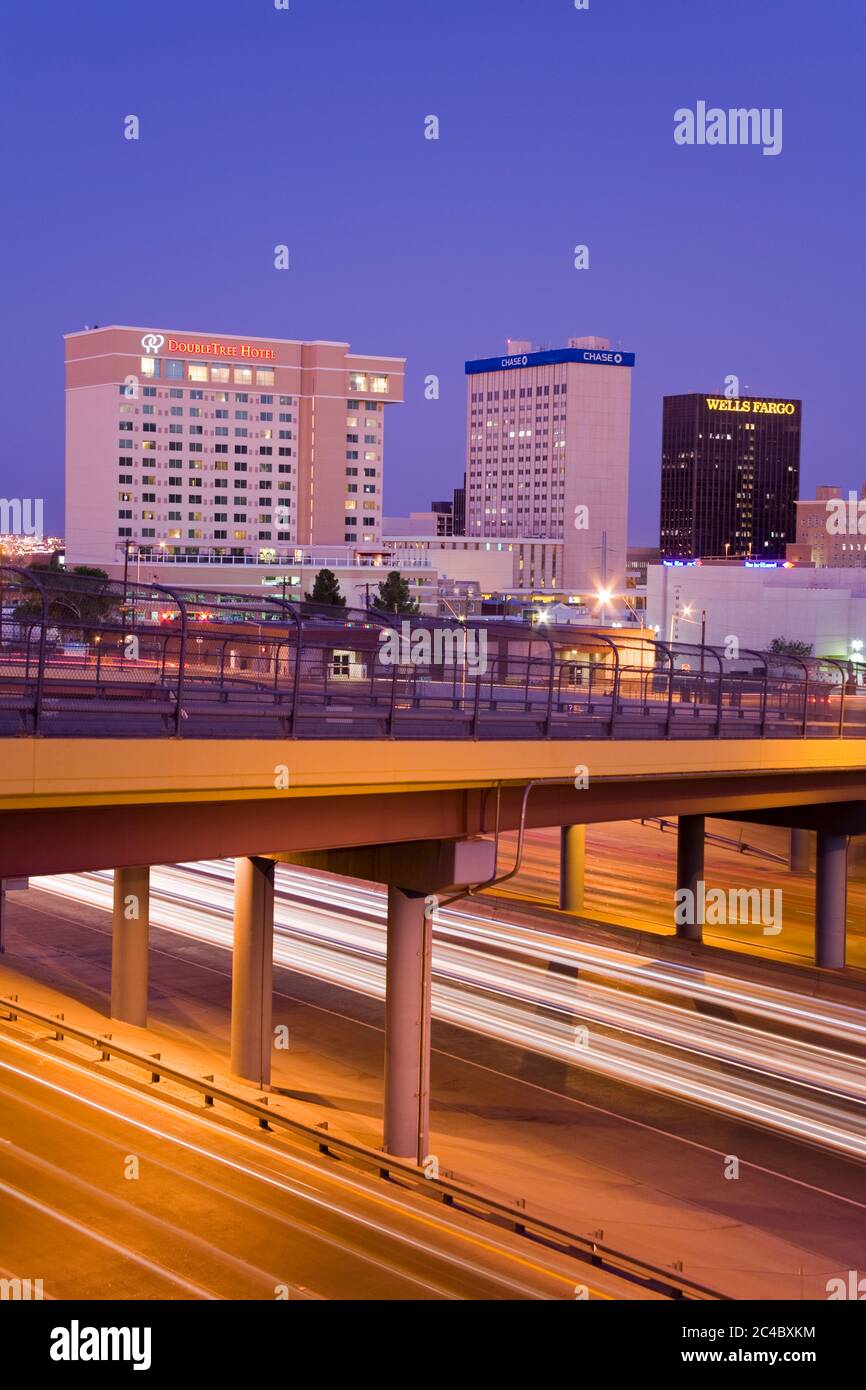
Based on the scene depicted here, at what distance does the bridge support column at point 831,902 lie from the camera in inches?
1288

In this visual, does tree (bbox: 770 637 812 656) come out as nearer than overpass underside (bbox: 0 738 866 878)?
No

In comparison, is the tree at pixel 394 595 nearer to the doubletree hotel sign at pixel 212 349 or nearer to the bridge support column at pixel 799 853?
the bridge support column at pixel 799 853

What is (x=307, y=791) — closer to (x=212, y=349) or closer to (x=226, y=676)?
(x=226, y=676)

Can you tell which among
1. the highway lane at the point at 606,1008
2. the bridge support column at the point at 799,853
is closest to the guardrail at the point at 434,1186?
the highway lane at the point at 606,1008

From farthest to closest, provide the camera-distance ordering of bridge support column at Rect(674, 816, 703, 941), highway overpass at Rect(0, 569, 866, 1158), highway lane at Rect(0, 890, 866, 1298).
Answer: bridge support column at Rect(674, 816, 703, 941)
highway lane at Rect(0, 890, 866, 1298)
highway overpass at Rect(0, 569, 866, 1158)

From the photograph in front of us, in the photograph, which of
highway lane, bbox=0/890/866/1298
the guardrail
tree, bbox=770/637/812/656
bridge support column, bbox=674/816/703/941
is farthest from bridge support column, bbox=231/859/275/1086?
tree, bbox=770/637/812/656

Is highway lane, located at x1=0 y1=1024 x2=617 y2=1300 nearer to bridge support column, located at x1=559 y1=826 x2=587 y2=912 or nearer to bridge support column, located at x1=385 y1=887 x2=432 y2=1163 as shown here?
bridge support column, located at x1=385 y1=887 x2=432 y2=1163

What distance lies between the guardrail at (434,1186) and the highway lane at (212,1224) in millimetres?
249

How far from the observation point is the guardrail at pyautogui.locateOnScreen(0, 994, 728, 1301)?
46.0ft

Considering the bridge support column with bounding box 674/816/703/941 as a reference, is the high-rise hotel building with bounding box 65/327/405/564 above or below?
above

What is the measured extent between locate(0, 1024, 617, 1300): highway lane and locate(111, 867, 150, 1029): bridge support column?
6.08 meters

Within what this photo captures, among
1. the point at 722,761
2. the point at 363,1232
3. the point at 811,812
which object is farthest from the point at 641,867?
the point at 363,1232

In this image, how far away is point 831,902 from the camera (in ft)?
108
